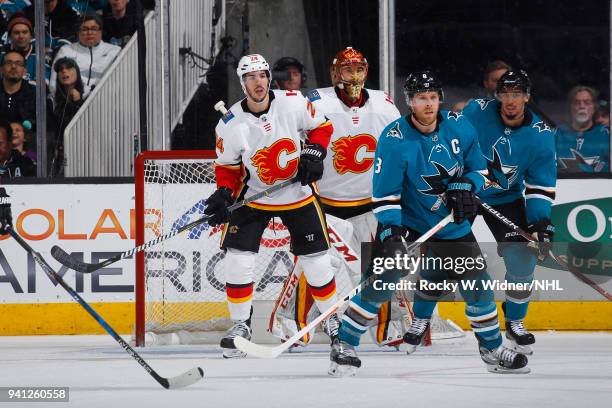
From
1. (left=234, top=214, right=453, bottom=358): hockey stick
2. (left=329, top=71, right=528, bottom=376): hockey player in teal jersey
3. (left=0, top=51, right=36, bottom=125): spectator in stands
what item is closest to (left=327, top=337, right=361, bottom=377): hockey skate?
(left=329, top=71, right=528, bottom=376): hockey player in teal jersey

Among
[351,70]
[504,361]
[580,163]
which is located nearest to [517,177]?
[504,361]

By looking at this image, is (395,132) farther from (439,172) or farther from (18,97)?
(18,97)

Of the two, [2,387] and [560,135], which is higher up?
[560,135]

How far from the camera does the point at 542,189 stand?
17.3 feet

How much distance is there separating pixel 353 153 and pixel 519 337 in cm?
111

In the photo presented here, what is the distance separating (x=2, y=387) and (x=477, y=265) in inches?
65.9

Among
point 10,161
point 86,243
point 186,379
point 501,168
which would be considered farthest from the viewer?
point 10,161

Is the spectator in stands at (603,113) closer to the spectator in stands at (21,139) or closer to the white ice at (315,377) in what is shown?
the white ice at (315,377)

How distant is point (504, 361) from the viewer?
4.81 meters

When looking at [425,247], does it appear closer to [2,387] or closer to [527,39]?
[2,387]

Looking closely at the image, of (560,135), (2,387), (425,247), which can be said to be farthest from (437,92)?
(560,135)

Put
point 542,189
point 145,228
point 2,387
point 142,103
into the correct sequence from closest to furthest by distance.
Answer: point 2,387, point 542,189, point 145,228, point 142,103

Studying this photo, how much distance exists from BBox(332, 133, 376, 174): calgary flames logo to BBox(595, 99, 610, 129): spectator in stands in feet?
5.17

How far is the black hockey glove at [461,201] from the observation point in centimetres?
462
